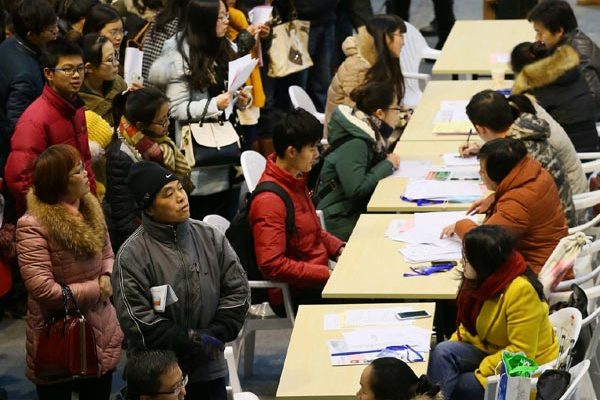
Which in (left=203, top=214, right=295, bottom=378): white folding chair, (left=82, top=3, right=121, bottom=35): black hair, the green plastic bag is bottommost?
(left=203, top=214, right=295, bottom=378): white folding chair

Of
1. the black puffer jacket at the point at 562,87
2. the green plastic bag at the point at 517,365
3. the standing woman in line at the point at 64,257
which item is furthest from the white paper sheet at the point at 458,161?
the green plastic bag at the point at 517,365

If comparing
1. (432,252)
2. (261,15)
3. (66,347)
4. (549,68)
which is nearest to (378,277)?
(432,252)

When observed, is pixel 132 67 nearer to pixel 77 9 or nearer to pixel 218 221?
pixel 77 9

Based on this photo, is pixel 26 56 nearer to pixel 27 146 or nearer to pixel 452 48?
pixel 27 146

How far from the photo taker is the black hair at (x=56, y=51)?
594 cm

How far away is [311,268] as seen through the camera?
605cm

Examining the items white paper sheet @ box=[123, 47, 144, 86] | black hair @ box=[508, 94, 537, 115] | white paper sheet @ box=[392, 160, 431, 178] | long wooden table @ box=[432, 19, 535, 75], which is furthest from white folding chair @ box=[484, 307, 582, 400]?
long wooden table @ box=[432, 19, 535, 75]

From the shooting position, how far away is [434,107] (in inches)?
341

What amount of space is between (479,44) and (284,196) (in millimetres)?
4584

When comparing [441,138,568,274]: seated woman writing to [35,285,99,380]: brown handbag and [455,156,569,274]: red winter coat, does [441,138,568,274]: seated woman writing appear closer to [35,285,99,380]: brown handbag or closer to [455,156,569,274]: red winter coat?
[455,156,569,274]: red winter coat

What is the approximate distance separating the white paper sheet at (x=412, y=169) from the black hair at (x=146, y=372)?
10.0 ft

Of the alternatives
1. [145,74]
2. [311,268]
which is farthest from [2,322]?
[311,268]

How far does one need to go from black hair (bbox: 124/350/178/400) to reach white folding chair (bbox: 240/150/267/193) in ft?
8.06

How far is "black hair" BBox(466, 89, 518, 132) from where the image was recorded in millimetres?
6551
